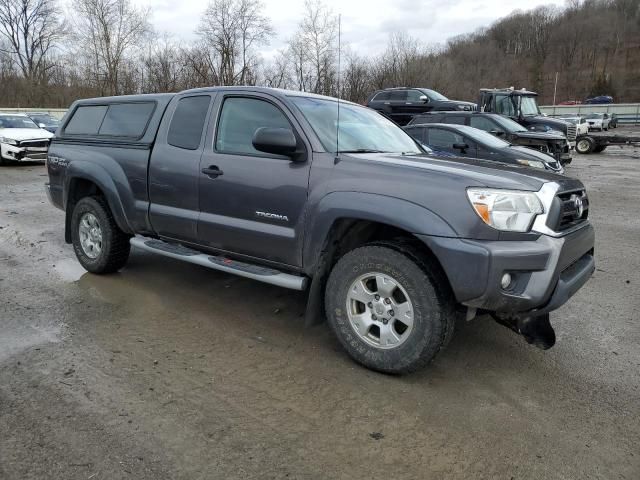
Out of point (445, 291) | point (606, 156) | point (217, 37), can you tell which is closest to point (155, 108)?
point (445, 291)

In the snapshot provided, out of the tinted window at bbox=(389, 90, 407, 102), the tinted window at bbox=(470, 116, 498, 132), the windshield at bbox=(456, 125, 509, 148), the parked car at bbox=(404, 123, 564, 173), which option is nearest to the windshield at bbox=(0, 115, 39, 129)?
the tinted window at bbox=(389, 90, 407, 102)

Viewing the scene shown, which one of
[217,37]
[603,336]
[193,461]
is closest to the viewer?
[193,461]

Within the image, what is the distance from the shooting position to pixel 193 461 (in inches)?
96.9

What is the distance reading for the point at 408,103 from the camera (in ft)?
57.6

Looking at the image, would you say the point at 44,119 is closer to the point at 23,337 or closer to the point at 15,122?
the point at 15,122

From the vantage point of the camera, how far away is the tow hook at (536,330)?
131 inches

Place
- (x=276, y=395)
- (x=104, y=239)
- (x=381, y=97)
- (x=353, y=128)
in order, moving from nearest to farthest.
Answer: (x=276, y=395) → (x=353, y=128) → (x=104, y=239) → (x=381, y=97)

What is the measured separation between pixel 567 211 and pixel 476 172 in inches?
25.3

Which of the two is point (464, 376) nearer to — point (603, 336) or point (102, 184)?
point (603, 336)

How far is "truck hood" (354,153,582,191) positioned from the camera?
3.03 m

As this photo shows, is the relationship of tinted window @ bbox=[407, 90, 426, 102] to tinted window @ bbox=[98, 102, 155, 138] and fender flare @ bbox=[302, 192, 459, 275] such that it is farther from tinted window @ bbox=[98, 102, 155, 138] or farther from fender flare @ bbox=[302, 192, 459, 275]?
fender flare @ bbox=[302, 192, 459, 275]

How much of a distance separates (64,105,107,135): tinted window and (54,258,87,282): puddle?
1452mm

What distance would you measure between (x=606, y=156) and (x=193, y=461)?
2379cm

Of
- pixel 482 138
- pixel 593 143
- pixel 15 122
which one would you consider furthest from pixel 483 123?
pixel 15 122
